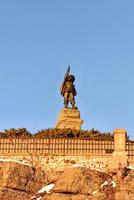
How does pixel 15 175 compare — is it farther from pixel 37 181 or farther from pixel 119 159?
pixel 119 159

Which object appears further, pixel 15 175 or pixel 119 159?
pixel 119 159

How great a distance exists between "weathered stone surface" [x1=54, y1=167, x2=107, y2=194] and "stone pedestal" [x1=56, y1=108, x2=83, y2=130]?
6.79 meters

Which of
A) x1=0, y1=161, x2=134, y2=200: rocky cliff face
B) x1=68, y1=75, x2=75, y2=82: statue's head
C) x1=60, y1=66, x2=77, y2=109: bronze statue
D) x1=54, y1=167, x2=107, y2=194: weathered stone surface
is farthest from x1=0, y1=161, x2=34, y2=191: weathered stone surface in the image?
x1=68, y1=75, x2=75, y2=82: statue's head

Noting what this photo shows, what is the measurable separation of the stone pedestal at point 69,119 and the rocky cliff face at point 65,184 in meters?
6.36

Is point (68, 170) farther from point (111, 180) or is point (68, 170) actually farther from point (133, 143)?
point (133, 143)

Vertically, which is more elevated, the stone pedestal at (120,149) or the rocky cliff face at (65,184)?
the stone pedestal at (120,149)

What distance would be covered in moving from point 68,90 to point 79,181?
10386 mm

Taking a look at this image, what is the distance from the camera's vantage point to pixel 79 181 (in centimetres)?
2897

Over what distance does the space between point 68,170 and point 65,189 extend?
1.25 metres

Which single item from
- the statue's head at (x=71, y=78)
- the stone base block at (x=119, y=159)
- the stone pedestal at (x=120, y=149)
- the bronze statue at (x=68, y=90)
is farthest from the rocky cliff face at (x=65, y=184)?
the statue's head at (x=71, y=78)

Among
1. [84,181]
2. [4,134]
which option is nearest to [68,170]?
[84,181]

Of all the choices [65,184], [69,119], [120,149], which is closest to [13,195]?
[65,184]

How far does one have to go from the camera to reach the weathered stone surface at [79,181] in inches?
Result: 1134

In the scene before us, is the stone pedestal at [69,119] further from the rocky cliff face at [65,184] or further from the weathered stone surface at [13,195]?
the weathered stone surface at [13,195]
